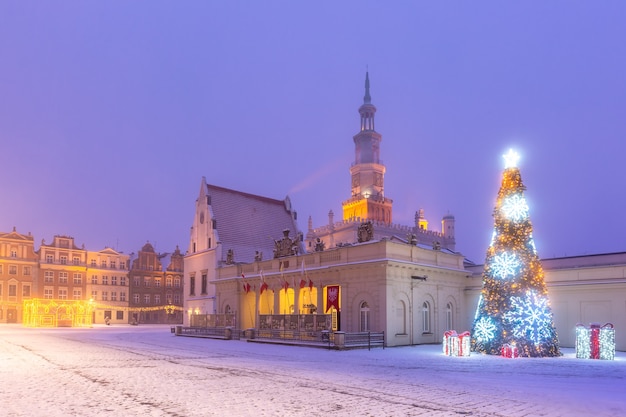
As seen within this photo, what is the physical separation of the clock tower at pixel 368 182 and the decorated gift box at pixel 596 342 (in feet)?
256

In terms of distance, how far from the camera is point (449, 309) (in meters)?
36.6

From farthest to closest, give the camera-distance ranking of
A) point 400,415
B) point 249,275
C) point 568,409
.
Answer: point 249,275, point 568,409, point 400,415

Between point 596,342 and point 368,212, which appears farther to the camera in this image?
point 368,212

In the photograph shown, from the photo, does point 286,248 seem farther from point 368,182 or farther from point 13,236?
point 368,182

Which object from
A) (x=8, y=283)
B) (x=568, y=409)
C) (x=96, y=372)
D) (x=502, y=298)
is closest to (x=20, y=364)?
(x=96, y=372)

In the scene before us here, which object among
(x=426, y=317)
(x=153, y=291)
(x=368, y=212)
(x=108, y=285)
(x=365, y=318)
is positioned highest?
(x=368, y=212)

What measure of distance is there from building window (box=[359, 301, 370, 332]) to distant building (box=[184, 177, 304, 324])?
1870 centimetres

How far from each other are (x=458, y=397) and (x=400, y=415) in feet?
8.79

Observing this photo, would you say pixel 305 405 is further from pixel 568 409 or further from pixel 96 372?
pixel 96 372

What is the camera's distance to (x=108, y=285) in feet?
300

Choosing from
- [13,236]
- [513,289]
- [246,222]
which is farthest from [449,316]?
[13,236]

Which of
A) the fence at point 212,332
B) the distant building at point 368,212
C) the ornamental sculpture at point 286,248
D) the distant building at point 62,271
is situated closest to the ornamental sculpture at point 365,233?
the ornamental sculpture at point 286,248

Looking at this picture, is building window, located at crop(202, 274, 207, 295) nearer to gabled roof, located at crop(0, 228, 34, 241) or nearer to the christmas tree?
the christmas tree

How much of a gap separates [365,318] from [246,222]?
87.5ft
